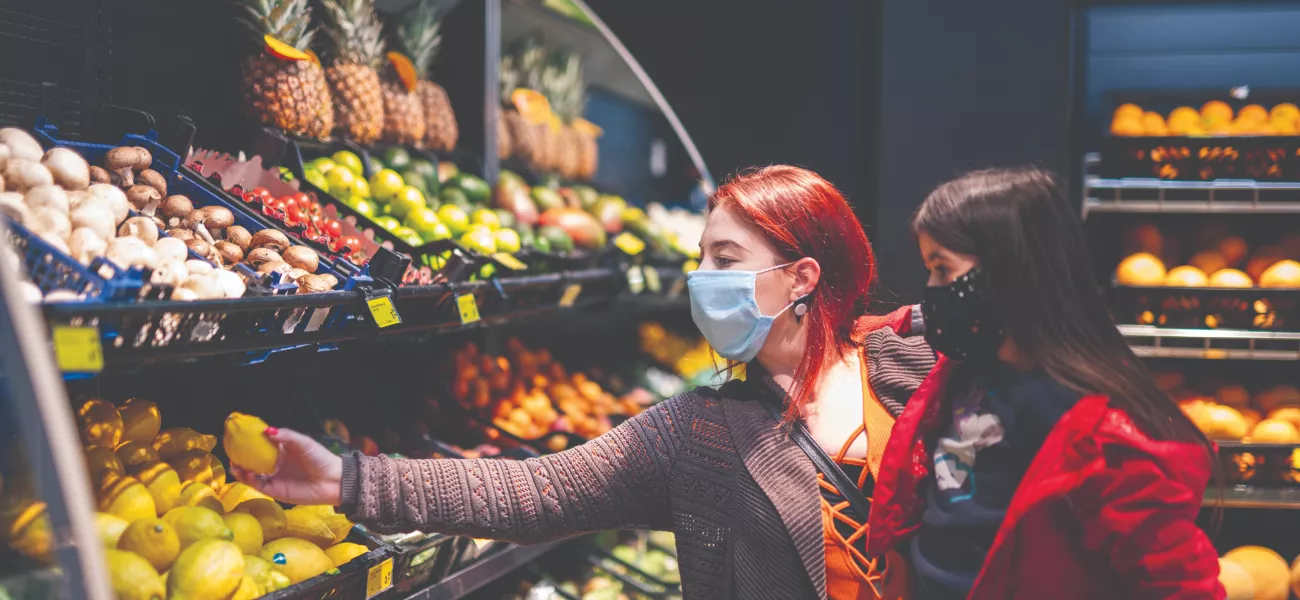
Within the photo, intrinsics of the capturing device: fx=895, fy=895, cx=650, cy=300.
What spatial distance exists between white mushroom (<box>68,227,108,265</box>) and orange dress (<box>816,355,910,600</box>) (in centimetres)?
127

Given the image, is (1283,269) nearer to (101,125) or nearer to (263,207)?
(263,207)

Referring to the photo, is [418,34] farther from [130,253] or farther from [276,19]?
[130,253]

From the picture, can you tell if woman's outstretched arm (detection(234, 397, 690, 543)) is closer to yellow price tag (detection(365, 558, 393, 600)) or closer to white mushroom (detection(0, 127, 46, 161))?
yellow price tag (detection(365, 558, 393, 600))

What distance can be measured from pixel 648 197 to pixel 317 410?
9.51 feet

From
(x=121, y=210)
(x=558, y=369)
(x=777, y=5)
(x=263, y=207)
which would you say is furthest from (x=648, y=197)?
(x=121, y=210)

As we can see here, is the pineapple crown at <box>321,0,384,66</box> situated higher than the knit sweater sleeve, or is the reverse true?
the pineapple crown at <box>321,0,384,66</box>

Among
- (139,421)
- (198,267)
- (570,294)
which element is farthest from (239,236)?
(570,294)

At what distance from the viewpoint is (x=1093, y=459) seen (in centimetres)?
116

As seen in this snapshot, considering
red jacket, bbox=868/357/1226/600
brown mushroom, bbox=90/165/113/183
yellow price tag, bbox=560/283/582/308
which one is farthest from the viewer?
yellow price tag, bbox=560/283/582/308

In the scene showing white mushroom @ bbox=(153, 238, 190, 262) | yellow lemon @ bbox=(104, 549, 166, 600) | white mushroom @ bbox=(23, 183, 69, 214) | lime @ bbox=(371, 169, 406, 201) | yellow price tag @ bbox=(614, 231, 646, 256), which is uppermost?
white mushroom @ bbox=(23, 183, 69, 214)

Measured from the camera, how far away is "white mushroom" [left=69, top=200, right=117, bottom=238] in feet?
4.77

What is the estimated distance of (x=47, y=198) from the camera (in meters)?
1.43

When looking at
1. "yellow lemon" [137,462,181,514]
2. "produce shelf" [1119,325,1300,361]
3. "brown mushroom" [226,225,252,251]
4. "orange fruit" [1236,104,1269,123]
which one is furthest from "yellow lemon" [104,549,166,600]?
"orange fruit" [1236,104,1269,123]

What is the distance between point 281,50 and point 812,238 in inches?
59.1
